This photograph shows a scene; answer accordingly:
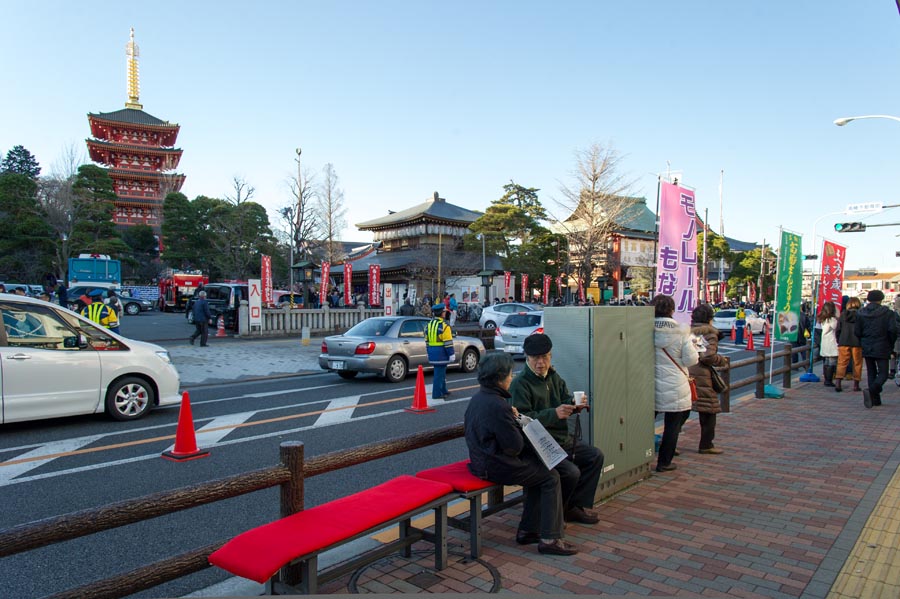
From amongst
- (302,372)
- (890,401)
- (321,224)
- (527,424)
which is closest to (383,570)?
(527,424)

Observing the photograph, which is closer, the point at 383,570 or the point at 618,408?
the point at 383,570

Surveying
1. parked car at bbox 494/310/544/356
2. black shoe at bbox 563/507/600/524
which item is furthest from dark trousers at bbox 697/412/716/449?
parked car at bbox 494/310/544/356

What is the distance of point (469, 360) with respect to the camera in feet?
47.4

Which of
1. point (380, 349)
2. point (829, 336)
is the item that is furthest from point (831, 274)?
point (380, 349)

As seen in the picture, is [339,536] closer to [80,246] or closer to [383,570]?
[383,570]

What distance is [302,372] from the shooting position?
1417cm

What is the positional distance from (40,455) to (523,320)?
1287 cm

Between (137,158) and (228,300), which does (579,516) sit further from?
(137,158)

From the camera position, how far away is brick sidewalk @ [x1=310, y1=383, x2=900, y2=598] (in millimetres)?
3418

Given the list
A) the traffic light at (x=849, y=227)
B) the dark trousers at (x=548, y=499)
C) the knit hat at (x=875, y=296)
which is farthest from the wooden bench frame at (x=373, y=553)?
the traffic light at (x=849, y=227)

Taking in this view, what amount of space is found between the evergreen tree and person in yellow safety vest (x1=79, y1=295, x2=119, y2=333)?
138ft

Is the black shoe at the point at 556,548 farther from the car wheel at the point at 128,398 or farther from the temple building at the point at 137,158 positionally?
the temple building at the point at 137,158

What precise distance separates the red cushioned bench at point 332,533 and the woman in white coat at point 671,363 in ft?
9.05

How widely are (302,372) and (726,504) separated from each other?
11.0m
